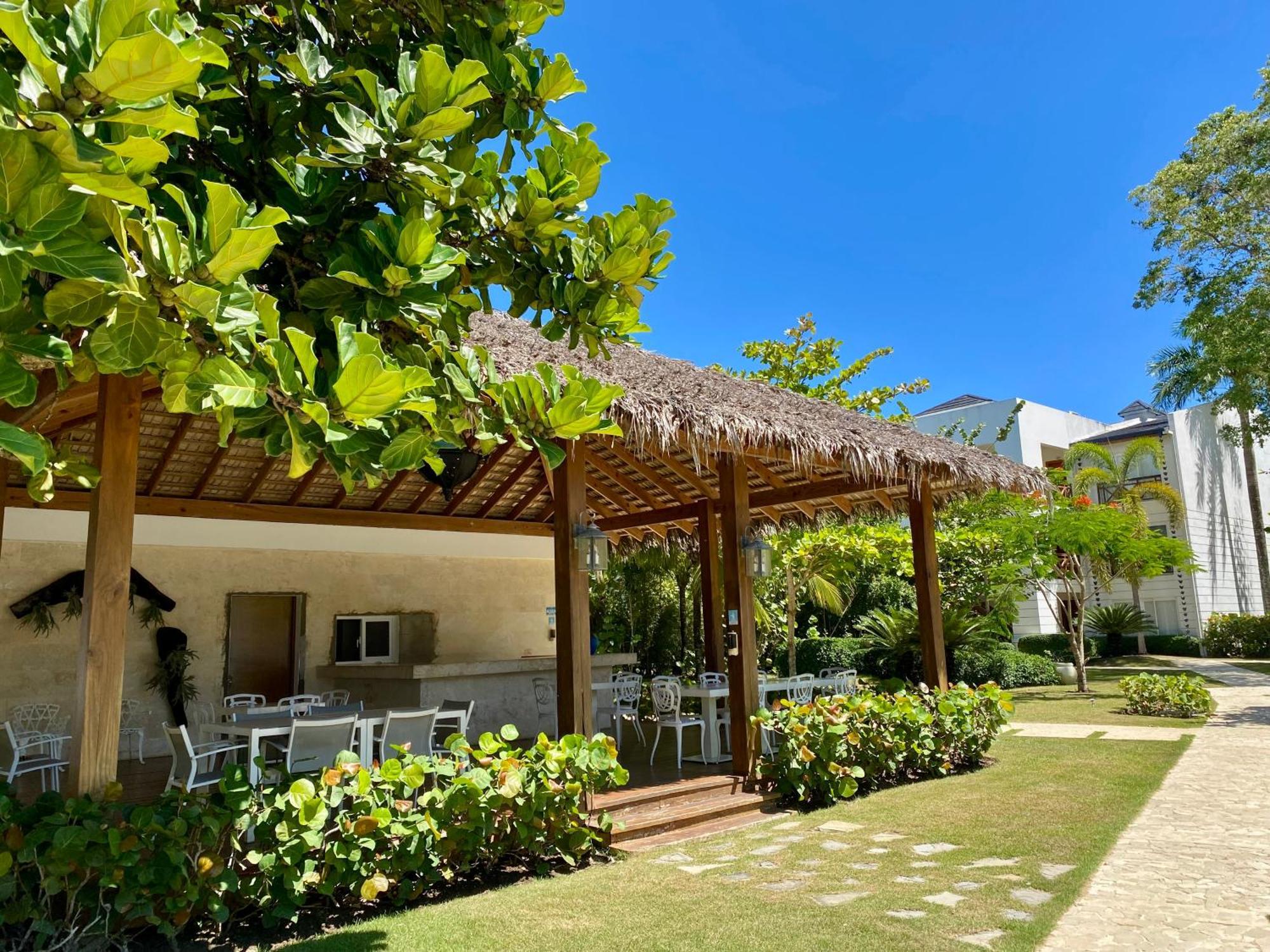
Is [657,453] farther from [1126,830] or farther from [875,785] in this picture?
[1126,830]

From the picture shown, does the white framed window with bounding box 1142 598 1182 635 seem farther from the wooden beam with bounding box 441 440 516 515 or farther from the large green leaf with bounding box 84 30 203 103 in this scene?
the large green leaf with bounding box 84 30 203 103

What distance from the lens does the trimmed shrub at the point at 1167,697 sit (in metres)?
12.7

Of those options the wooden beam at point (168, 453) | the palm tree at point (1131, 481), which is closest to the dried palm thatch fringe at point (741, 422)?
the wooden beam at point (168, 453)

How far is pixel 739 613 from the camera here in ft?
25.3

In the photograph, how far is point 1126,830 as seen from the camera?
6.12 metres

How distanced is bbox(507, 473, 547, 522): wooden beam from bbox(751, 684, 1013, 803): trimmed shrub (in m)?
4.96

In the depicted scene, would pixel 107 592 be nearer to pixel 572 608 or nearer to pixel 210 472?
pixel 572 608

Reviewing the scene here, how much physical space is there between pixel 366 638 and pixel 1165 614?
93.2ft

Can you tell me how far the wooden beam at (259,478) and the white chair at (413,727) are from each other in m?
4.15

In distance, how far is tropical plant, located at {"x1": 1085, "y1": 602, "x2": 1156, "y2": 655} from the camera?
2672cm

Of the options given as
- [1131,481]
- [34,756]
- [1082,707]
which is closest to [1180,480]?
[1131,481]

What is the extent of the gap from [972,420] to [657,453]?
77.5 feet

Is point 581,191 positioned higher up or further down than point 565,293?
higher up

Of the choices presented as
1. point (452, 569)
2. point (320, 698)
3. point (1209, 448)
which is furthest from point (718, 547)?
point (1209, 448)
